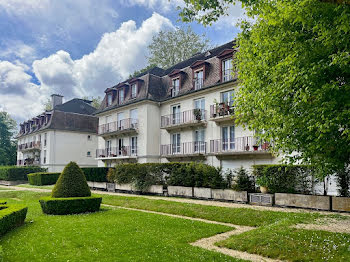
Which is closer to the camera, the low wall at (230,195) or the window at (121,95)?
the low wall at (230,195)

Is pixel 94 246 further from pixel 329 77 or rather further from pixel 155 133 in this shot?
pixel 155 133

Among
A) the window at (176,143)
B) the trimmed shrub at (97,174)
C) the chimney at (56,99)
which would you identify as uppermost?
the chimney at (56,99)

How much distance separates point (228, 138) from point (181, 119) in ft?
18.4

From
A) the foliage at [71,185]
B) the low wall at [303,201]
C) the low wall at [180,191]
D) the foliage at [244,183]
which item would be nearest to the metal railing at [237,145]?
the foliage at [244,183]

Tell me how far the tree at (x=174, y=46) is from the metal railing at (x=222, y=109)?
1720cm

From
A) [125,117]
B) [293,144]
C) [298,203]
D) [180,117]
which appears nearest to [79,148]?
[125,117]

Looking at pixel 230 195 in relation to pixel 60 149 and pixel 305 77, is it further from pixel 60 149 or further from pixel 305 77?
pixel 60 149

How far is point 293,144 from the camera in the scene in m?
9.71

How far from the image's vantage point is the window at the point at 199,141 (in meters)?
25.1

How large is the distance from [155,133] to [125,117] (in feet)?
15.3

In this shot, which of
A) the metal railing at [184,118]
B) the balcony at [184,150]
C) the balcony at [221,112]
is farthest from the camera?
the metal railing at [184,118]

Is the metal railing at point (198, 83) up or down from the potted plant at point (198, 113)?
up

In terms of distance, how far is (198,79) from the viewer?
2642 cm

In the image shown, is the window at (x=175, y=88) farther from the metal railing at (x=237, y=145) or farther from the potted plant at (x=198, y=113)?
the metal railing at (x=237, y=145)
